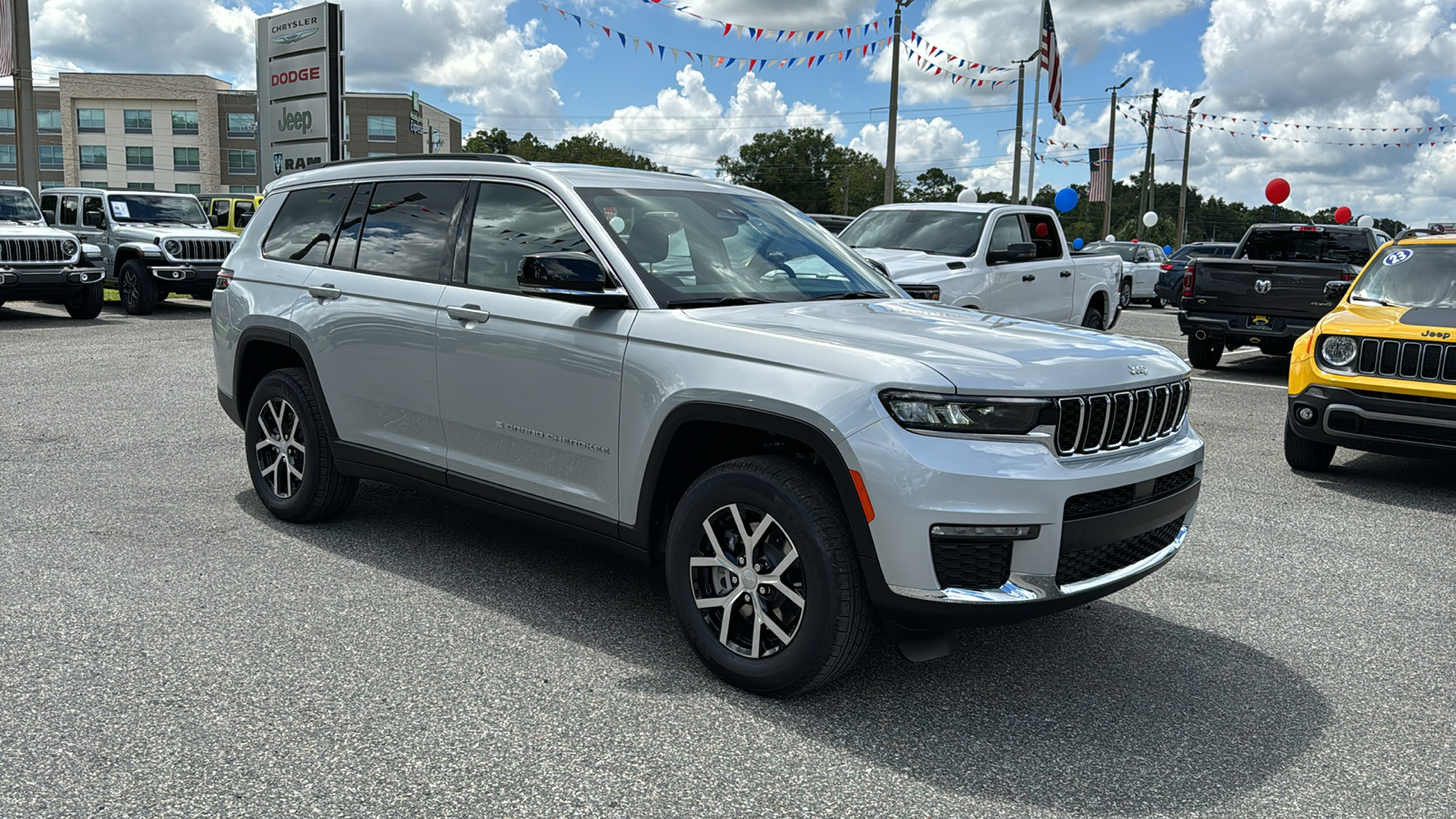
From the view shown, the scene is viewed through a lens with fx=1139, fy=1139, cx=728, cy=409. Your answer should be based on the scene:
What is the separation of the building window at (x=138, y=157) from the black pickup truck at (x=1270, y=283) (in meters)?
87.9

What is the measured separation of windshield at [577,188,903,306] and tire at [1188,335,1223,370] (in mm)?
10311

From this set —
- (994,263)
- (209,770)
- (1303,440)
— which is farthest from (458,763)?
(994,263)

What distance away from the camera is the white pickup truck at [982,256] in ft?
37.3

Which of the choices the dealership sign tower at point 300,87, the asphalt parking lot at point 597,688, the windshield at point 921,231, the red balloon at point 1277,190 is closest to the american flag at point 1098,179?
the red balloon at point 1277,190

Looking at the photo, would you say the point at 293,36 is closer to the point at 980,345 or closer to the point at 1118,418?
the point at 980,345

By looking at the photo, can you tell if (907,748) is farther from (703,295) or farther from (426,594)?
(426,594)

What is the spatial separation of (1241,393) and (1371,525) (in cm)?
587

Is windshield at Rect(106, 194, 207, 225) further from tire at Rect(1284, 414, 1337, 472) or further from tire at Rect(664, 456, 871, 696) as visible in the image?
tire at Rect(664, 456, 871, 696)

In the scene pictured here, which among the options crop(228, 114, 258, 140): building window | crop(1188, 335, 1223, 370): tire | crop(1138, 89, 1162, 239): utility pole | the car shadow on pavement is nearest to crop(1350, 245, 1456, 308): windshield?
the car shadow on pavement

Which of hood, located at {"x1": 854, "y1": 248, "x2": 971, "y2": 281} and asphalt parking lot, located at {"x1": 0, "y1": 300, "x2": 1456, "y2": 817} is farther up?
hood, located at {"x1": 854, "y1": 248, "x2": 971, "y2": 281}

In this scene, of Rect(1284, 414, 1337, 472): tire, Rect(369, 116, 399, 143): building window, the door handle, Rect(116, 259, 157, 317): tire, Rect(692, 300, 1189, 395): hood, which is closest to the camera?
Rect(692, 300, 1189, 395): hood

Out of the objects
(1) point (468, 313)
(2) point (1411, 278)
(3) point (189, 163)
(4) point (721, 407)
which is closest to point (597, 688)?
(4) point (721, 407)

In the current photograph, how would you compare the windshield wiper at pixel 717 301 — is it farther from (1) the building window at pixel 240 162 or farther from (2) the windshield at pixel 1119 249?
(1) the building window at pixel 240 162

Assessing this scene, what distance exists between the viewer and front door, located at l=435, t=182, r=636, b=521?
13.6 feet
